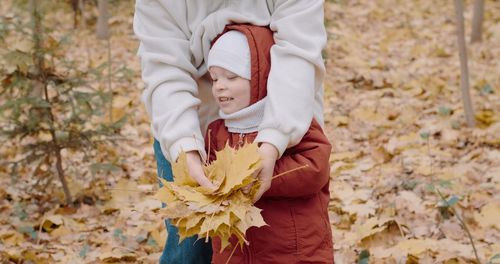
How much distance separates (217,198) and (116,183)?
3201 millimetres

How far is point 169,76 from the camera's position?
2.27m

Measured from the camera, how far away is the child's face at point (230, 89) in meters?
2.19

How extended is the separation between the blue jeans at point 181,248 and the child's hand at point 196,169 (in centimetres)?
37

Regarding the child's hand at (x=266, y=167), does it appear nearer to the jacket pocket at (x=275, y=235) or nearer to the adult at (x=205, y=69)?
the adult at (x=205, y=69)

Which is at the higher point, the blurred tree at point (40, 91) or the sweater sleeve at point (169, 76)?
the sweater sleeve at point (169, 76)

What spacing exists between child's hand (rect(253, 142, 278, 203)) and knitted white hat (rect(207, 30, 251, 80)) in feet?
0.85

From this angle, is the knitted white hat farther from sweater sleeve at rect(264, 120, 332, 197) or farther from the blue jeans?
the blue jeans

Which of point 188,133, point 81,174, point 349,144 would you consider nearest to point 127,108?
point 81,174

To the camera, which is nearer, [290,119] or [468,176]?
[290,119]

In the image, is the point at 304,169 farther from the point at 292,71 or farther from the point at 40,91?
the point at 40,91

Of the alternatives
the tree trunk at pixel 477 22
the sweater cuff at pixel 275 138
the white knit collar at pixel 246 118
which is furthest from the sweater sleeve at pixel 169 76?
the tree trunk at pixel 477 22

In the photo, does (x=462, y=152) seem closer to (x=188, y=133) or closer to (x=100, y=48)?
(x=188, y=133)

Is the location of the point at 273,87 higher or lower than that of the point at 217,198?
higher

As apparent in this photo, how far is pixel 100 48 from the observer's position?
9258 millimetres
